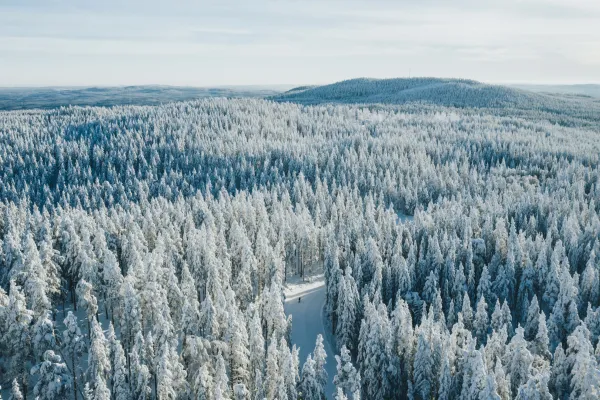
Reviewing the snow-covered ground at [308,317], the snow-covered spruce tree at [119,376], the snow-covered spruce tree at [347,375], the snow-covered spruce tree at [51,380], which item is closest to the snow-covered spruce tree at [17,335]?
the snow-covered spruce tree at [51,380]

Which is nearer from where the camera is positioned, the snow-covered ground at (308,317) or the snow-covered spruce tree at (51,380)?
the snow-covered spruce tree at (51,380)

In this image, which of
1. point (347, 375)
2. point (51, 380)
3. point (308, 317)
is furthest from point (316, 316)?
point (51, 380)

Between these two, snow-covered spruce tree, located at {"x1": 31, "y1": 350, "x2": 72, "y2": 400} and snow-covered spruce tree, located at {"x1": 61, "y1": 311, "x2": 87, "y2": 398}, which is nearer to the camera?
snow-covered spruce tree, located at {"x1": 31, "y1": 350, "x2": 72, "y2": 400}

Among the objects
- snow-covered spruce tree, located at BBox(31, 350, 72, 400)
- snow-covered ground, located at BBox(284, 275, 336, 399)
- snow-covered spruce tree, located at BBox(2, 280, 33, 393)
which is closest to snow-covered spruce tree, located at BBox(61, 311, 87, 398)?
snow-covered spruce tree, located at BBox(31, 350, 72, 400)

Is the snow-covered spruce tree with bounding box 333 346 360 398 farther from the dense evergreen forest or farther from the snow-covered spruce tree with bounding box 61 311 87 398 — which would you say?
the snow-covered spruce tree with bounding box 61 311 87 398

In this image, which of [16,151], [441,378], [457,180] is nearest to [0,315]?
[441,378]

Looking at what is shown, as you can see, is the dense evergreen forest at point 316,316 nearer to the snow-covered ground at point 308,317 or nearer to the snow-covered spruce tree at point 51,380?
the snow-covered spruce tree at point 51,380

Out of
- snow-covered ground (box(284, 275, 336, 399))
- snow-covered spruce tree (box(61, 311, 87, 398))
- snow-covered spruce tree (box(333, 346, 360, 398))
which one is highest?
snow-covered spruce tree (box(61, 311, 87, 398))

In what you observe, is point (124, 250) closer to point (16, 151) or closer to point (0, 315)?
point (0, 315)
